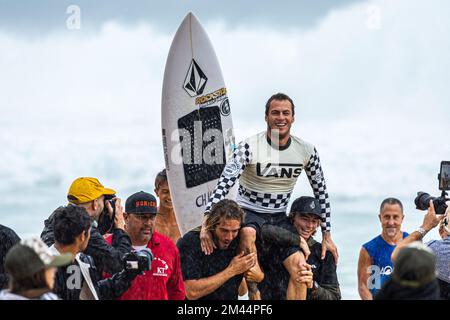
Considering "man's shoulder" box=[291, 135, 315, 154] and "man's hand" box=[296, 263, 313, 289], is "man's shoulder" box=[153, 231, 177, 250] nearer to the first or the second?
"man's hand" box=[296, 263, 313, 289]

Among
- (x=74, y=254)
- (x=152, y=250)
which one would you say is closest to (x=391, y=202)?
(x=152, y=250)

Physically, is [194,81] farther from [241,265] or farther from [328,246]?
[241,265]

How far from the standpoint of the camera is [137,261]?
25.7 ft

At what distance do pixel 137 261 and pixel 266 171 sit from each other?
79.8 inches

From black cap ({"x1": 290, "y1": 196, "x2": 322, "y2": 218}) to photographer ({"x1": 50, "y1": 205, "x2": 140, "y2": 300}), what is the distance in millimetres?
2282

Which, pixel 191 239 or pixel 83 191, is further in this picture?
pixel 83 191

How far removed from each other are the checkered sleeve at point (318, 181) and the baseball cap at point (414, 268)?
153 inches

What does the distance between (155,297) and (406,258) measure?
3.42 metres

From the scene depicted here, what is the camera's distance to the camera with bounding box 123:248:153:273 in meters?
7.83

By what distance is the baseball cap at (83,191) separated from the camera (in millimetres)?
8758

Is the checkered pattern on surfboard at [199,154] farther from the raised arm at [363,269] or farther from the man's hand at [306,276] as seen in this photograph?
the man's hand at [306,276]

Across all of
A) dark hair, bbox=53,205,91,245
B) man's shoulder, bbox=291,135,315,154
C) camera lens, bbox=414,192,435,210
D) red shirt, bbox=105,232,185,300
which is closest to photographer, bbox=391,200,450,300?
camera lens, bbox=414,192,435,210
